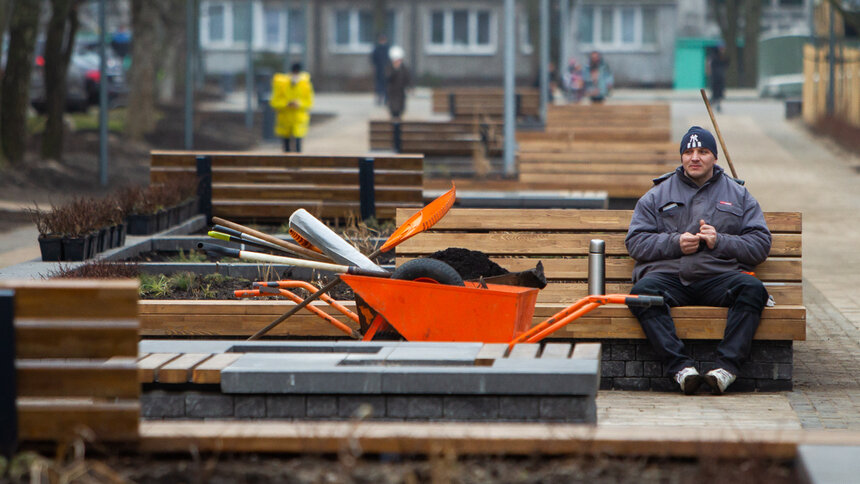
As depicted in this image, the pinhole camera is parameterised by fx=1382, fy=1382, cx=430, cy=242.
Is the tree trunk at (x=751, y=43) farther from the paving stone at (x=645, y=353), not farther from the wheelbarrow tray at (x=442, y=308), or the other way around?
the wheelbarrow tray at (x=442, y=308)

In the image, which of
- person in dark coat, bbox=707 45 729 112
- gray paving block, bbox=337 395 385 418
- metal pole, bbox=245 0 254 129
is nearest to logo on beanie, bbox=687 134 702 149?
gray paving block, bbox=337 395 385 418

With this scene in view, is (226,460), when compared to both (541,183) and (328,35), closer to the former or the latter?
(541,183)

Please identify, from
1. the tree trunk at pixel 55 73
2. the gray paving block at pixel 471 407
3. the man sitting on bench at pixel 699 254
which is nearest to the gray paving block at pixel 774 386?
the man sitting on bench at pixel 699 254

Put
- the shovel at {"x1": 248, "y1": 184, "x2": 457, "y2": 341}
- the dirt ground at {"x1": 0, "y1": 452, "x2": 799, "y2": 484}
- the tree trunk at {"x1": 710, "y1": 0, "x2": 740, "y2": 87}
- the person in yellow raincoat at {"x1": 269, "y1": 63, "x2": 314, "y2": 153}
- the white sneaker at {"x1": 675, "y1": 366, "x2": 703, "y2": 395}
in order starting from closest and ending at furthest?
the dirt ground at {"x1": 0, "y1": 452, "x2": 799, "y2": 484}
the shovel at {"x1": 248, "y1": 184, "x2": 457, "y2": 341}
the white sneaker at {"x1": 675, "y1": 366, "x2": 703, "y2": 395}
the person in yellow raincoat at {"x1": 269, "y1": 63, "x2": 314, "y2": 153}
the tree trunk at {"x1": 710, "y1": 0, "x2": 740, "y2": 87}

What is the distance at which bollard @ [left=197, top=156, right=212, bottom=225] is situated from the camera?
40.9ft

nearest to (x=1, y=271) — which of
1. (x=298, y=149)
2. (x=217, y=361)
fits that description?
(x=217, y=361)

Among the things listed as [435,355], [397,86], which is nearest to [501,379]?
[435,355]

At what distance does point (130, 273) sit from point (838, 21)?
29158mm

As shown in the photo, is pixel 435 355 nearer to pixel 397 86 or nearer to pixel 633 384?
pixel 633 384

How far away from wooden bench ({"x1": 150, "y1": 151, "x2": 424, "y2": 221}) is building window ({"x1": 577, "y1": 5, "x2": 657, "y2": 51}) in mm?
48904

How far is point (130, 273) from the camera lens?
8.57 metres

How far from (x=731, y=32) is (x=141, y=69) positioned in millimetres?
34738

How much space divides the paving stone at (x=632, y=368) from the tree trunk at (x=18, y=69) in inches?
534

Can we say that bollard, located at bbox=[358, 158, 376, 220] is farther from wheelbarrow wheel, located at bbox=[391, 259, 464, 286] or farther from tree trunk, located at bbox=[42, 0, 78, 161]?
tree trunk, located at bbox=[42, 0, 78, 161]
